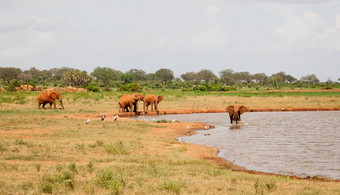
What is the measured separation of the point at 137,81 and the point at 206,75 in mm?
24498

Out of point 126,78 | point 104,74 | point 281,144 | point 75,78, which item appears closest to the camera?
point 281,144

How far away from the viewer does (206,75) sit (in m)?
127

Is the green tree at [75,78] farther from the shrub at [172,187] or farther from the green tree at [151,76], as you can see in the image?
the shrub at [172,187]

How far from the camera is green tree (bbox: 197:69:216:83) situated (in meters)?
127

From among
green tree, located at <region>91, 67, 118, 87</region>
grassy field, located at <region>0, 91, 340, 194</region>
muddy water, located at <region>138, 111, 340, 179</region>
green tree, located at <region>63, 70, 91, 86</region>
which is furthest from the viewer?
green tree, located at <region>91, 67, 118, 87</region>

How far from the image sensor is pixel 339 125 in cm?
2425

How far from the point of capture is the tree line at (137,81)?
260 feet

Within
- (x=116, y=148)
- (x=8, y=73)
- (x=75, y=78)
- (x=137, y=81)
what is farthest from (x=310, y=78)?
(x=116, y=148)

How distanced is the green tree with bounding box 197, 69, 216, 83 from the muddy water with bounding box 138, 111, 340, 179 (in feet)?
328

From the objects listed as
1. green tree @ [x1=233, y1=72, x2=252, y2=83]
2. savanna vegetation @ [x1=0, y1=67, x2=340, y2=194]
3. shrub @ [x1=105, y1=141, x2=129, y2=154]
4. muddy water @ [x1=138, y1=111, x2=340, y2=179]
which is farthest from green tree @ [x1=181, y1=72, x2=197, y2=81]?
shrub @ [x1=105, y1=141, x2=129, y2=154]

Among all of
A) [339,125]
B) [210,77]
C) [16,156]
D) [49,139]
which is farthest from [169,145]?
[210,77]

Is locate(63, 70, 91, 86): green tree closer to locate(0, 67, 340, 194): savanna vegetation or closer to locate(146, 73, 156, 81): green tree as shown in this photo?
locate(146, 73, 156, 81): green tree

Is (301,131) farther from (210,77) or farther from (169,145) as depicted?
(210,77)

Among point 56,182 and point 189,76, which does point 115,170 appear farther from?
point 189,76
